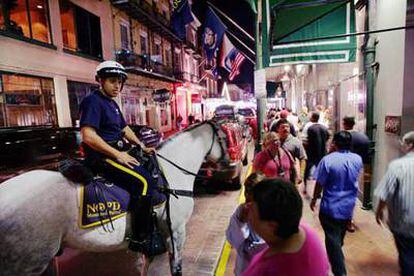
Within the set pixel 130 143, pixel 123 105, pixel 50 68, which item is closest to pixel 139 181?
pixel 130 143

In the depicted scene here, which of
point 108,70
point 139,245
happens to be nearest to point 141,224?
point 139,245

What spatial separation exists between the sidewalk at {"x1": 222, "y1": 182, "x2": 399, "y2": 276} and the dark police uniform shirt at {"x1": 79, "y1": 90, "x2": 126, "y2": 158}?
8.36 feet

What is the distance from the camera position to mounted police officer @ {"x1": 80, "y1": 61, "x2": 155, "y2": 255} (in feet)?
9.80

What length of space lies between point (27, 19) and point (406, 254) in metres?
14.6

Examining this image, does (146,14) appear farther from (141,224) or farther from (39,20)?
(141,224)

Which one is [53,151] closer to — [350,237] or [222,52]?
[350,237]

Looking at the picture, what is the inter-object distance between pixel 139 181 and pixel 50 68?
12.0 metres

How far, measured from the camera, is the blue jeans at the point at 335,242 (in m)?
3.37

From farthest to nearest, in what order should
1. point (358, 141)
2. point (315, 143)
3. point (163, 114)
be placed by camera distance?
1. point (163, 114)
2. point (315, 143)
3. point (358, 141)

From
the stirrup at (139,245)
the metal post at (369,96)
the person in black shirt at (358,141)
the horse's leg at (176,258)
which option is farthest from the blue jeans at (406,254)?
the metal post at (369,96)

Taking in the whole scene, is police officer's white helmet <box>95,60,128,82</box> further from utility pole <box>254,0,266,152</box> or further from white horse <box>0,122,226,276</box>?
utility pole <box>254,0,266,152</box>

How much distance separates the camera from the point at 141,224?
3148mm

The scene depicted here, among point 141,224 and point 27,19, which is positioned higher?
point 27,19

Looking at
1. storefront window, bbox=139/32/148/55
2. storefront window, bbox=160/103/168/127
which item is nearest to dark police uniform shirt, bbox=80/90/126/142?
storefront window, bbox=139/32/148/55
